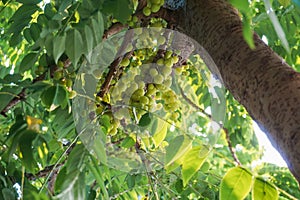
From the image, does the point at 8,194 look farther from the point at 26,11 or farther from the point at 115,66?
the point at 26,11

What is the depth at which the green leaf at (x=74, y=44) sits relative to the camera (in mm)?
845

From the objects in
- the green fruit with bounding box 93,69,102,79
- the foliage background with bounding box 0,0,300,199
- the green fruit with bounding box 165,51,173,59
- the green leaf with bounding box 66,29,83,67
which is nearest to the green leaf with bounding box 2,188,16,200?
the foliage background with bounding box 0,0,300,199

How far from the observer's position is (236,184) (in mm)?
760

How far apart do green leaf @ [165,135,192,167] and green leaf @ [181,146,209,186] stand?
28mm

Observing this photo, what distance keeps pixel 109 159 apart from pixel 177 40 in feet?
0.98

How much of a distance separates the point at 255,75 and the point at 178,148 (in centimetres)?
21

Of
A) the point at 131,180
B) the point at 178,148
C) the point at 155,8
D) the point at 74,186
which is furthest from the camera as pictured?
the point at 131,180

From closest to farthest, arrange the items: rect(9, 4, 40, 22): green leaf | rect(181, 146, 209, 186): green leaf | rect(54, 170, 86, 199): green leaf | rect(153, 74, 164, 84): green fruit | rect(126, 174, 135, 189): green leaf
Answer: rect(54, 170, 86, 199): green leaf
rect(181, 146, 209, 186): green leaf
rect(153, 74, 164, 84): green fruit
rect(9, 4, 40, 22): green leaf
rect(126, 174, 135, 189): green leaf

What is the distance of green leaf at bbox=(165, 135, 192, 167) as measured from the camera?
845mm

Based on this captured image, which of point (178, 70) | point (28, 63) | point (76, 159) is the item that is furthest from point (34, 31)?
point (76, 159)

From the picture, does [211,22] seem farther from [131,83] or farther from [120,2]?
[131,83]

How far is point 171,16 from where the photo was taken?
1006mm

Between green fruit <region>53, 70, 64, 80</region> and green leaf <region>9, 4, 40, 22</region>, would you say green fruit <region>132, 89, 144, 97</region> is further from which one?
green leaf <region>9, 4, 40, 22</region>

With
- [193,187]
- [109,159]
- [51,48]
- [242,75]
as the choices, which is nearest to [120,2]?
[51,48]
